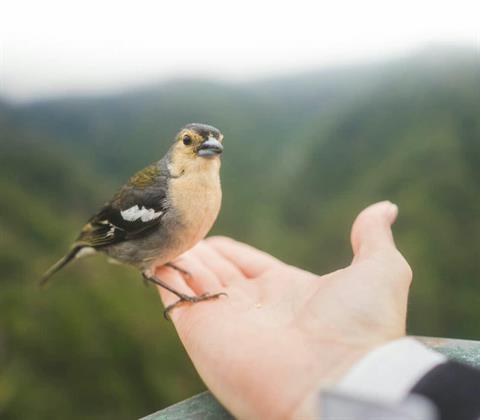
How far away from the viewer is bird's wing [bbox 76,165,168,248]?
2.97m

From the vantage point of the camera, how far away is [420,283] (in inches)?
271

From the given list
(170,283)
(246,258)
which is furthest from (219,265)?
(170,283)

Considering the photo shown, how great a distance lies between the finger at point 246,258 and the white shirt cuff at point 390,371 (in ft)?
5.06

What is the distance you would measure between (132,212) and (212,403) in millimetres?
1353

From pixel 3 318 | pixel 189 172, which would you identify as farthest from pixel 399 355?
pixel 3 318

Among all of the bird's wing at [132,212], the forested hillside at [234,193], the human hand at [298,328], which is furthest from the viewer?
the forested hillside at [234,193]

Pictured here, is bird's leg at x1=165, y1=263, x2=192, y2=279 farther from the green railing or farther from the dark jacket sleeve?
the dark jacket sleeve

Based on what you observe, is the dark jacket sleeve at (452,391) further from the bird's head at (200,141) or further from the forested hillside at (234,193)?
the forested hillside at (234,193)

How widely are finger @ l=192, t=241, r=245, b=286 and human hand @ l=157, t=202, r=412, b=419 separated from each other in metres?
0.42

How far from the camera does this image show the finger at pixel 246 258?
10.8 ft

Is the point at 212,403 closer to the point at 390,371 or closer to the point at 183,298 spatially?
the point at 390,371

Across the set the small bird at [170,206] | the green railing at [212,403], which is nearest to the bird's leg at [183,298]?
the small bird at [170,206]

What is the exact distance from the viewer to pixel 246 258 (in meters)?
3.48

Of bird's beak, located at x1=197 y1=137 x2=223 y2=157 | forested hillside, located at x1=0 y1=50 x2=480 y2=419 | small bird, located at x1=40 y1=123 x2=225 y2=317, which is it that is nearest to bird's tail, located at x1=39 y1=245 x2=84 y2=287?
small bird, located at x1=40 y1=123 x2=225 y2=317
